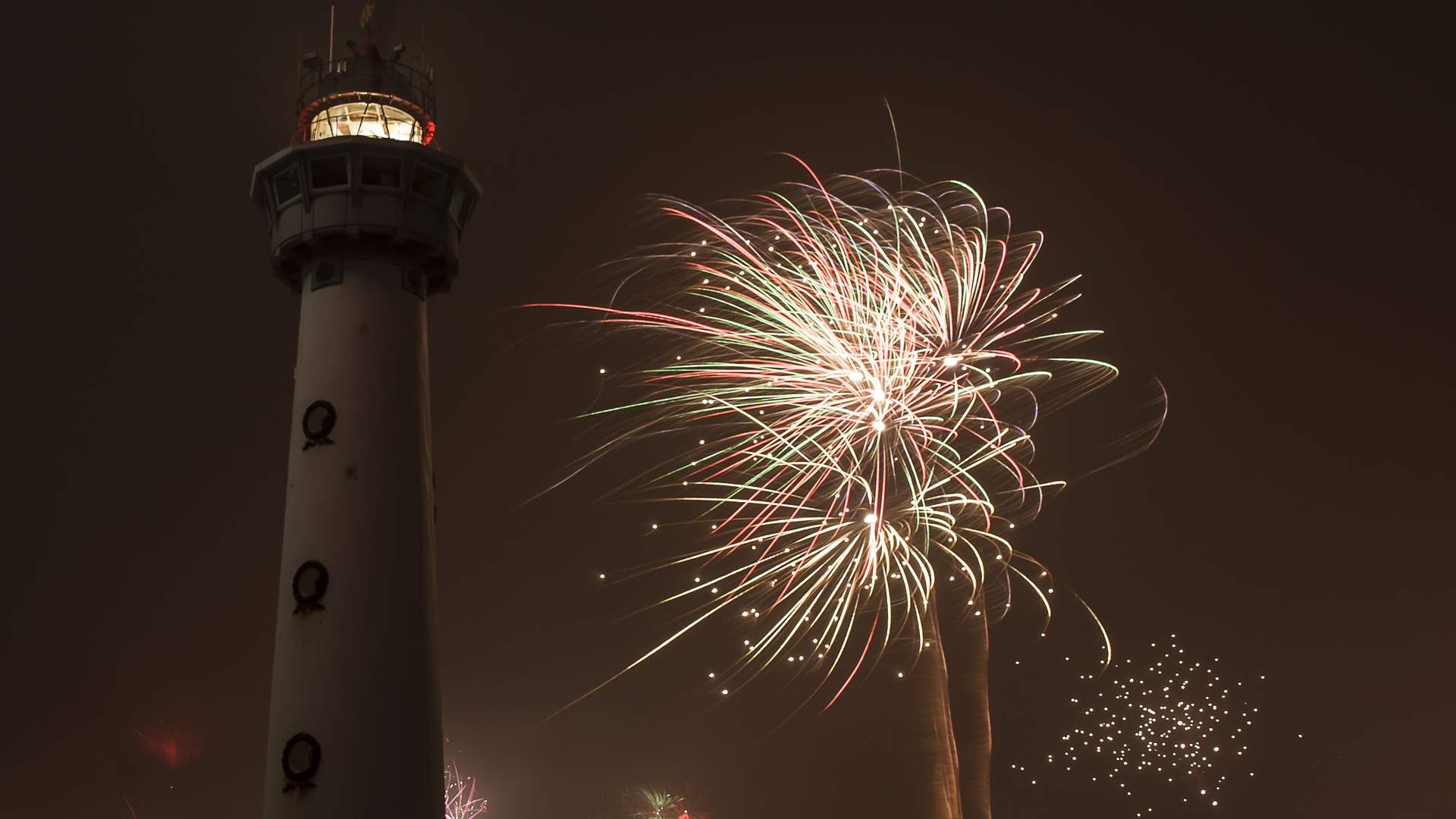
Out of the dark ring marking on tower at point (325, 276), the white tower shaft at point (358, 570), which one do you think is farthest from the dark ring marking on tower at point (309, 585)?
the dark ring marking on tower at point (325, 276)

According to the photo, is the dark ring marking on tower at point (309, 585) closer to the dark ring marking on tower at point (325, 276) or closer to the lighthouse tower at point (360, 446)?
the lighthouse tower at point (360, 446)

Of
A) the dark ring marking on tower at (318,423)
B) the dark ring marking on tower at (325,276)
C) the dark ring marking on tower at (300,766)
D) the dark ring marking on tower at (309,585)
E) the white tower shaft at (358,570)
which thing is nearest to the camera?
the dark ring marking on tower at (300,766)

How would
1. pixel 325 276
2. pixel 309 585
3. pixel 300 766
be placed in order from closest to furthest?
pixel 300 766 < pixel 309 585 < pixel 325 276

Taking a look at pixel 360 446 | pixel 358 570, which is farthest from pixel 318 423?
pixel 358 570

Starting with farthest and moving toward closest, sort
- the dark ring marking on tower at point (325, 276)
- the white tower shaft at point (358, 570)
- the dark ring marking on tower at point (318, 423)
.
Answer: the dark ring marking on tower at point (325, 276), the dark ring marking on tower at point (318, 423), the white tower shaft at point (358, 570)

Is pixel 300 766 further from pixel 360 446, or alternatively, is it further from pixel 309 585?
pixel 360 446

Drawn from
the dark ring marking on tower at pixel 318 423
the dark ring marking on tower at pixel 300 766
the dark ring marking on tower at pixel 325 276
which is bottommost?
the dark ring marking on tower at pixel 300 766

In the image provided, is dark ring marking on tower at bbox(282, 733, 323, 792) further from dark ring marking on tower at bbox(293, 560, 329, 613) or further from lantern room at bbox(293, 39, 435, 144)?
lantern room at bbox(293, 39, 435, 144)
